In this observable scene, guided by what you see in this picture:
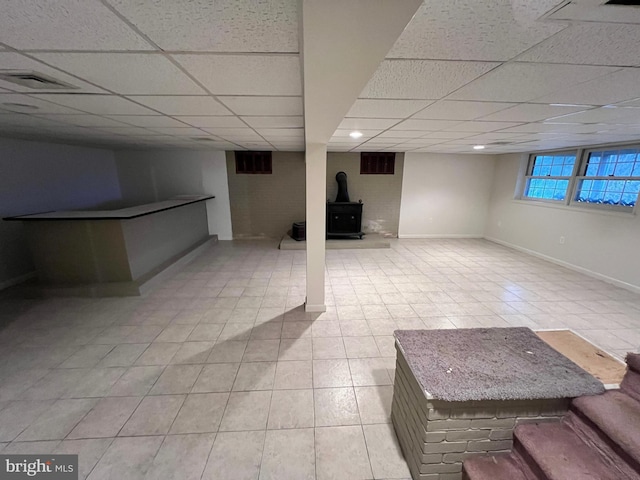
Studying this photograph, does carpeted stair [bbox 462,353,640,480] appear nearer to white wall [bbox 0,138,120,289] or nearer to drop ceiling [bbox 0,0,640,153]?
drop ceiling [bbox 0,0,640,153]

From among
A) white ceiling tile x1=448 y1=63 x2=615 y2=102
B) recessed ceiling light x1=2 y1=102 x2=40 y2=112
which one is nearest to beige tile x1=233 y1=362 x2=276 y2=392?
white ceiling tile x1=448 y1=63 x2=615 y2=102

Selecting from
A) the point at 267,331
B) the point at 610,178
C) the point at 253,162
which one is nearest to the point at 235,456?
the point at 267,331

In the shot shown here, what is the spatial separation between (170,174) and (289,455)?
6.48 m

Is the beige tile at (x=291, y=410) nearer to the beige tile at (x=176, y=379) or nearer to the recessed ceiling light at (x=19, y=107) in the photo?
the beige tile at (x=176, y=379)

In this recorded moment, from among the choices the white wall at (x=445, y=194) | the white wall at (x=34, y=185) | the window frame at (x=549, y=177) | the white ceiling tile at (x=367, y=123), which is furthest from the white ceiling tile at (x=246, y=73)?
the window frame at (x=549, y=177)

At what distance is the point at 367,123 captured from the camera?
2.73 metres

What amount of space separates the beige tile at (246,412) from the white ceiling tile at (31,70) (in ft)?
7.82

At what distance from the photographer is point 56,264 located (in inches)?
139

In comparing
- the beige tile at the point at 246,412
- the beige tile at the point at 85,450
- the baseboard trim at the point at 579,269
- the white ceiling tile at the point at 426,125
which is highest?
the white ceiling tile at the point at 426,125

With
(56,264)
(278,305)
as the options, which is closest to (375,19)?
(278,305)

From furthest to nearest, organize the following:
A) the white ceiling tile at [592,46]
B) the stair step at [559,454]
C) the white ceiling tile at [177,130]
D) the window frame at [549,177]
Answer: the window frame at [549,177] → the white ceiling tile at [177,130] → the stair step at [559,454] → the white ceiling tile at [592,46]

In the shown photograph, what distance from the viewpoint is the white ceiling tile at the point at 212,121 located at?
8.34 feet

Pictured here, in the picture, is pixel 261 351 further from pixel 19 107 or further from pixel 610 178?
pixel 610 178

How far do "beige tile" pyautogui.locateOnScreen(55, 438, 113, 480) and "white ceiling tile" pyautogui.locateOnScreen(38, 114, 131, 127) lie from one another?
2726mm
